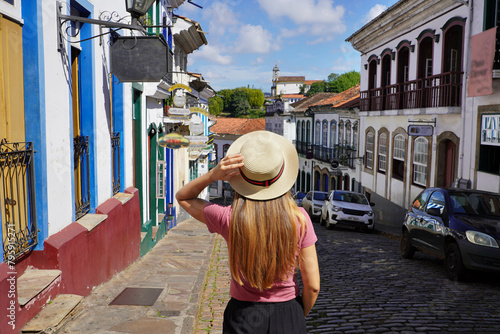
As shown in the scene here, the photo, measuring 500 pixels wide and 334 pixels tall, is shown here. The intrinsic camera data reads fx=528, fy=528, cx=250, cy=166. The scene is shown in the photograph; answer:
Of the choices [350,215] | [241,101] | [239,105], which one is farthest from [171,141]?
[241,101]

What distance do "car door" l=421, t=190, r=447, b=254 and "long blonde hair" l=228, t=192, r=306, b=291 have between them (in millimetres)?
6997

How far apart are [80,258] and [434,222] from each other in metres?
6.33

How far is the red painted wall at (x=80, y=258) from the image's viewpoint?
454cm

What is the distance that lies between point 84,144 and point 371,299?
4.66 meters

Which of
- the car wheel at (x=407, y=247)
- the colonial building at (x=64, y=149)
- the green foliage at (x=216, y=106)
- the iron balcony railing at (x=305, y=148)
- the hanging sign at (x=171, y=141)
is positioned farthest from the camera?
the green foliage at (x=216, y=106)

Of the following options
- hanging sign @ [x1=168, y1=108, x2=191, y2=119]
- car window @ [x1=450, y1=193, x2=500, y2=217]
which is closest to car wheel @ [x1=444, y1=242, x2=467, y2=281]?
car window @ [x1=450, y1=193, x2=500, y2=217]

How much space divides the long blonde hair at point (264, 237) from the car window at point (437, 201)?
7.28 meters

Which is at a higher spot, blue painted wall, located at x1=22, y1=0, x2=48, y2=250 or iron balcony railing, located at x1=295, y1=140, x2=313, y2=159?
blue painted wall, located at x1=22, y1=0, x2=48, y2=250

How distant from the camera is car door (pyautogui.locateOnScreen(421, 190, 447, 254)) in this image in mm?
9375

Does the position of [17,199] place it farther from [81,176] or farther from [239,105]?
[239,105]

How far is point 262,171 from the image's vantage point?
2.96m

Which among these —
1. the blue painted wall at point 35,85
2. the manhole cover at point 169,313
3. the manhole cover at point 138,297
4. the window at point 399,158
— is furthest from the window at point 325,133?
the blue painted wall at point 35,85

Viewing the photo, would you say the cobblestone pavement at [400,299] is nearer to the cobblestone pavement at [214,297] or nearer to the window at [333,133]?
the cobblestone pavement at [214,297]

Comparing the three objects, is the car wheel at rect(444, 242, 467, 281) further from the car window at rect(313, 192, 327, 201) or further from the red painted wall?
the car window at rect(313, 192, 327, 201)
